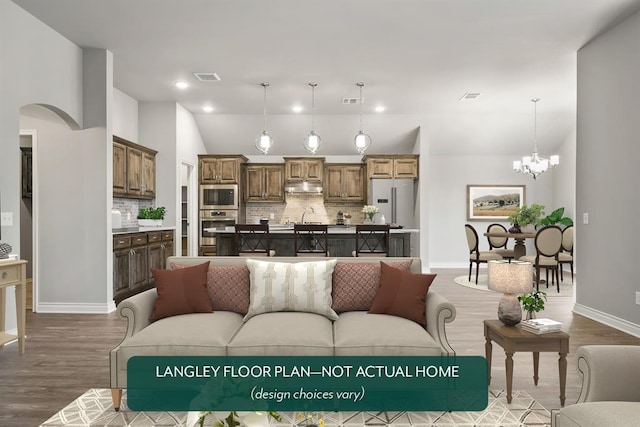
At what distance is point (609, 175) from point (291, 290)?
12.5 feet

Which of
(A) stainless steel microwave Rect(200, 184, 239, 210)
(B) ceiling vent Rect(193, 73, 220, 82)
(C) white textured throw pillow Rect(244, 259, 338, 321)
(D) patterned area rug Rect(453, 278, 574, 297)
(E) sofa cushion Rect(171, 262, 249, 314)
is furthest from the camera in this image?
(A) stainless steel microwave Rect(200, 184, 239, 210)

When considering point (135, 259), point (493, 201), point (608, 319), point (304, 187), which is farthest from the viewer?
point (493, 201)

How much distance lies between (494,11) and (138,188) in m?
5.45

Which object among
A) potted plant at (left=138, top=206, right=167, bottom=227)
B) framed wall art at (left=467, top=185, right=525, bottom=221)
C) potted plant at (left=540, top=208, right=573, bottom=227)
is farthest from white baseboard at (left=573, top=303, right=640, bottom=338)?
potted plant at (left=138, top=206, right=167, bottom=227)

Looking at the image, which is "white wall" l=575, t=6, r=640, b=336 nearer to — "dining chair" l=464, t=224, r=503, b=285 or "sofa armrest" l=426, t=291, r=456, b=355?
"dining chair" l=464, t=224, r=503, b=285

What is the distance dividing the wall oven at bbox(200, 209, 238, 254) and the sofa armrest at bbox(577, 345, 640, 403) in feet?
26.7

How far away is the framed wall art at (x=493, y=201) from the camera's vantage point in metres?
10.4

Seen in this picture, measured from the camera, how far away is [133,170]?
7.13 meters

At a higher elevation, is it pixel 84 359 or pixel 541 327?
pixel 541 327

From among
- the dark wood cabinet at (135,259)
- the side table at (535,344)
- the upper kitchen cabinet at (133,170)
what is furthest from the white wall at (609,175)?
the upper kitchen cabinet at (133,170)

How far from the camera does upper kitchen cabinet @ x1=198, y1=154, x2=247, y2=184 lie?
32.1ft

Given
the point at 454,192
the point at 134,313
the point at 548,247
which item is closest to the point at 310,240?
the point at 548,247

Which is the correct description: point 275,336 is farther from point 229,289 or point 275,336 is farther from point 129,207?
point 129,207

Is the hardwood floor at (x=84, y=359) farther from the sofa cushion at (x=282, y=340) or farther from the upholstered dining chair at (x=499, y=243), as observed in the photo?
the upholstered dining chair at (x=499, y=243)
